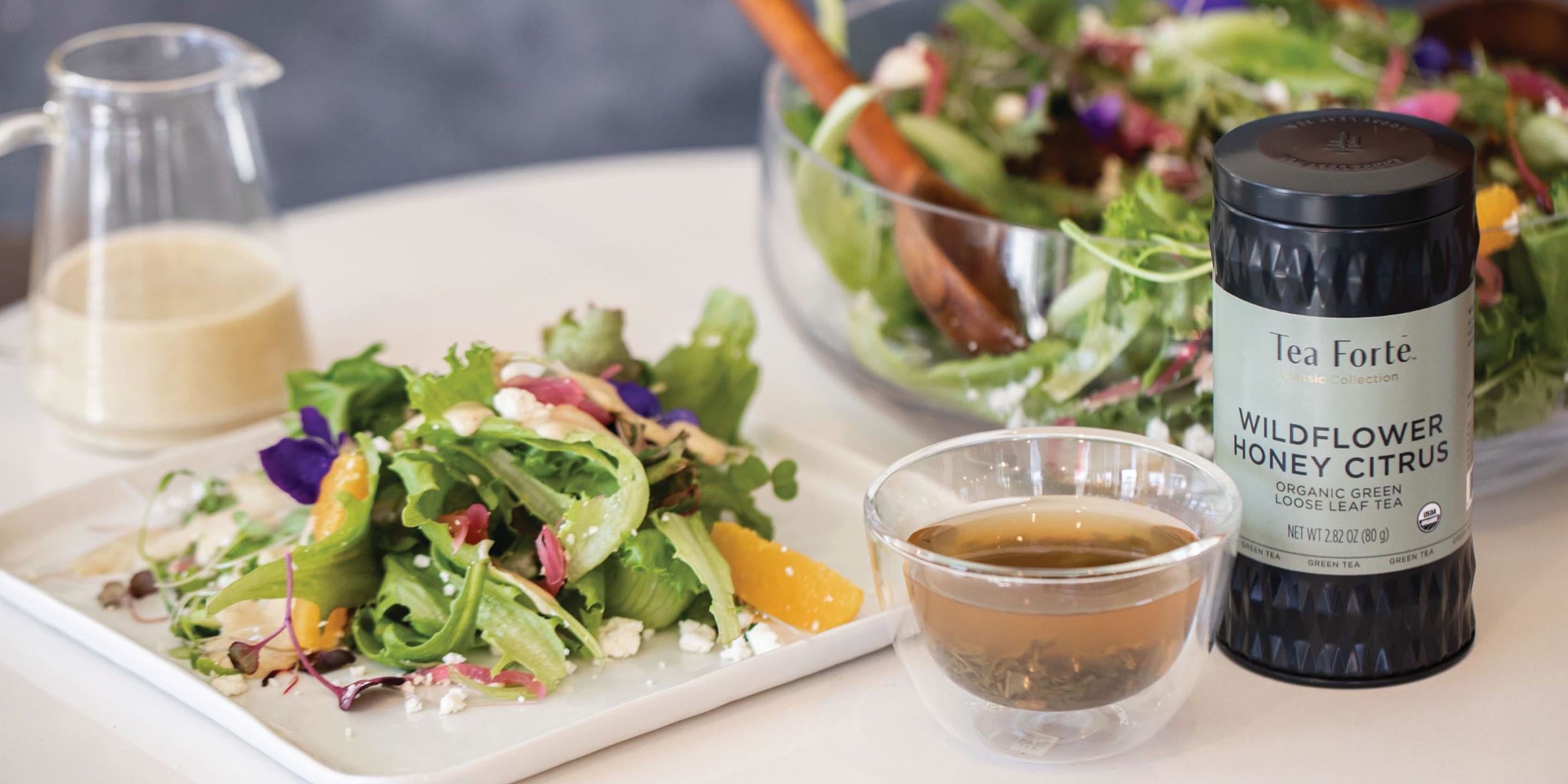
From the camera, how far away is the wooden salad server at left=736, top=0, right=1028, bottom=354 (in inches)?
34.0

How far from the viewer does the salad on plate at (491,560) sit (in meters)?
0.68

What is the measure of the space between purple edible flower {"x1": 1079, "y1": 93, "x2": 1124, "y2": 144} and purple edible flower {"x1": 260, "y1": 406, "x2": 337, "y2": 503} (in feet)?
2.14

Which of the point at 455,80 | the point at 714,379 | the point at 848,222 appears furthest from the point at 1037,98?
the point at 455,80

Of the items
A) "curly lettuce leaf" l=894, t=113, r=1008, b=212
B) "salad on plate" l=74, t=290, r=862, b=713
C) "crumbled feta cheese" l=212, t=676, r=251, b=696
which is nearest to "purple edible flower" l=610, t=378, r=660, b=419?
"salad on plate" l=74, t=290, r=862, b=713

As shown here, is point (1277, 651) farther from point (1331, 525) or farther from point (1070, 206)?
point (1070, 206)

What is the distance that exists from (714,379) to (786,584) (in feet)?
0.65

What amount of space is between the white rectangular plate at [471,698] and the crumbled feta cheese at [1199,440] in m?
0.18

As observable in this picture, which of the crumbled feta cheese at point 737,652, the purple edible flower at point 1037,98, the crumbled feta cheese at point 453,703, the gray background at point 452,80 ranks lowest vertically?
the gray background at point 452,80

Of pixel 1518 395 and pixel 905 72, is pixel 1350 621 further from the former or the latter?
pixel 905 72

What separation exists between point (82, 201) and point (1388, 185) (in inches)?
32.0

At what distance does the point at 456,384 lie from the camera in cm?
73

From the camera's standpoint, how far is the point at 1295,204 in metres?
0.58

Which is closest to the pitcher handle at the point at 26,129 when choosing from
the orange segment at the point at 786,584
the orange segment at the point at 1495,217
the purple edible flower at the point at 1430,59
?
the orange segment at the point at 786,584

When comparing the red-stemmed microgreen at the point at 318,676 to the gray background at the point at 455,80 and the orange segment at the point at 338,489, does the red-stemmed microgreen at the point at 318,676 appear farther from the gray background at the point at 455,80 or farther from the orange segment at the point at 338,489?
the gray background at the point at 455,80
